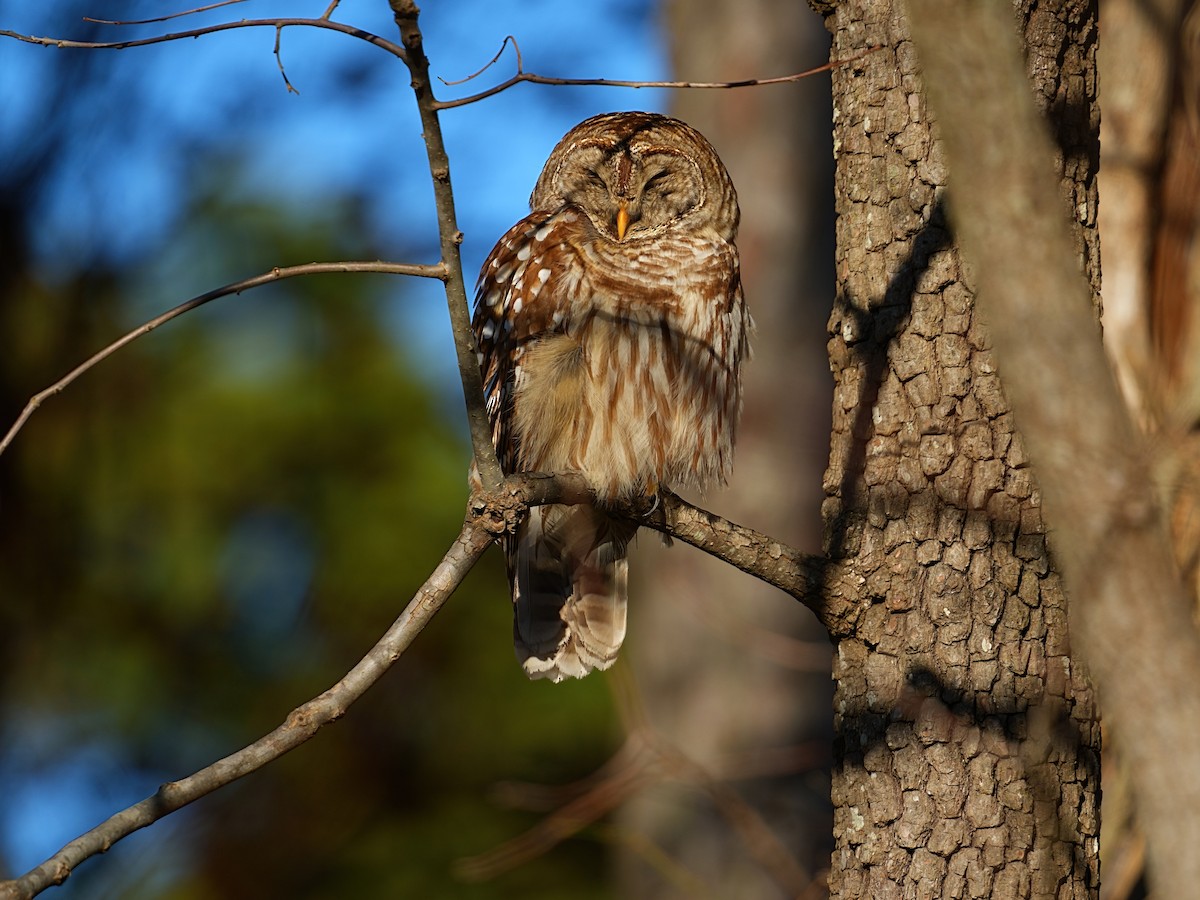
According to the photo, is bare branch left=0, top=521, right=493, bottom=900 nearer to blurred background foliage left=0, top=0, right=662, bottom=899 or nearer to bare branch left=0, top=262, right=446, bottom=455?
bare branch left=0, top=262, right=446, bottom=455

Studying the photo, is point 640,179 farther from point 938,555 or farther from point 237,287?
point 237,287

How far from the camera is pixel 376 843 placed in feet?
24.1

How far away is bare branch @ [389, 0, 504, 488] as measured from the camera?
6.40 feet

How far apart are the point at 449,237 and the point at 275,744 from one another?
0.88 meters

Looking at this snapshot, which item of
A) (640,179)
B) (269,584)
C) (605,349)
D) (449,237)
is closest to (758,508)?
(640,179)

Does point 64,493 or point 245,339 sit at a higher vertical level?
point 245,339

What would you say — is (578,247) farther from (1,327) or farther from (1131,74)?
(1,327)

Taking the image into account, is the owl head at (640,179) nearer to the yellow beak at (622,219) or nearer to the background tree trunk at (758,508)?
the yellow beak at (622,219)

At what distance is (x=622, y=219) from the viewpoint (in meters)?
3.88

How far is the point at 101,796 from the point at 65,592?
1.56 metres

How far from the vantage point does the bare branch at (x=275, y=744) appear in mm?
1991

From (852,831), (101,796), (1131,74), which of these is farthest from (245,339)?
(852,831)

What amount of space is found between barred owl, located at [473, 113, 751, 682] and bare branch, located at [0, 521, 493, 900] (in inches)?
37.6

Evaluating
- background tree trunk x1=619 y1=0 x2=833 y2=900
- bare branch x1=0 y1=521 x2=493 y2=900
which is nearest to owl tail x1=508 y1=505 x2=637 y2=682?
background tree trunk x1=619 y1=0 x2=833 y2=900
